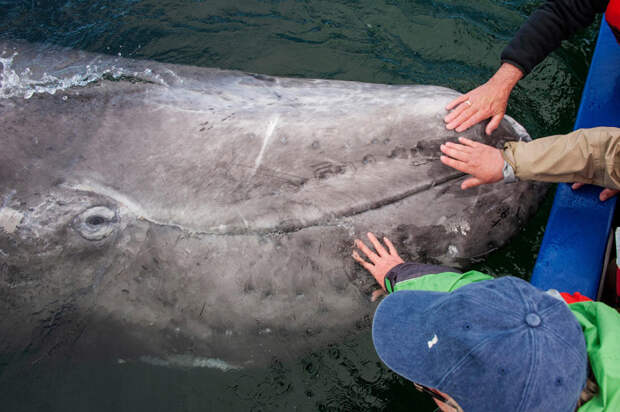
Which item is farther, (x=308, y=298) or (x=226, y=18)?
(x=226, y=18)

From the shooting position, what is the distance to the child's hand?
286 centimetres

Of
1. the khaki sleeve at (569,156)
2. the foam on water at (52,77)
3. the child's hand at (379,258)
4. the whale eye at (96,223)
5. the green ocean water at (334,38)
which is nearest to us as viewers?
the child's hand at (379,258)

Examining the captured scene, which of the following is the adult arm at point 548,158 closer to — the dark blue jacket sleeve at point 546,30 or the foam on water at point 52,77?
the dark blue jacket sleeve at point 546,30

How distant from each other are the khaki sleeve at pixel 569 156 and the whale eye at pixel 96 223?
2.37 meters

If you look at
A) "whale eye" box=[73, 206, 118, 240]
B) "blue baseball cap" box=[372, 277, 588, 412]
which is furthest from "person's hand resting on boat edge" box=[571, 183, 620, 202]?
"whale eye" box=[73, 206, 118, 240]

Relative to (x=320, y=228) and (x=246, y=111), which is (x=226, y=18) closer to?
(x=246, y=111)

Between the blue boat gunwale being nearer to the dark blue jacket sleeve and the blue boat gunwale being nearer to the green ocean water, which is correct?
the green ocean water

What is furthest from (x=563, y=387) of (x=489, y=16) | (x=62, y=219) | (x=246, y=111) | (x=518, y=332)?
(x=489, y=16)

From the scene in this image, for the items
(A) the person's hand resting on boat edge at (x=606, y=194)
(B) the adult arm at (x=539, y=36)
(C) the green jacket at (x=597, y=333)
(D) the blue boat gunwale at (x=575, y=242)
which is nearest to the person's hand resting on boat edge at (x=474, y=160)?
(C) the green jacket at (x=597, y=333)

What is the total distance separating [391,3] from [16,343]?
17.0 feet

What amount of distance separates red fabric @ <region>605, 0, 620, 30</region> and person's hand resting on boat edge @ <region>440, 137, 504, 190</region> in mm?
2004

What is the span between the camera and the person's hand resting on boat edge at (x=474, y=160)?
2.88 meters

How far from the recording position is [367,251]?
9.46 ft

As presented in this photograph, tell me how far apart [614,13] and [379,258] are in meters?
2.94
